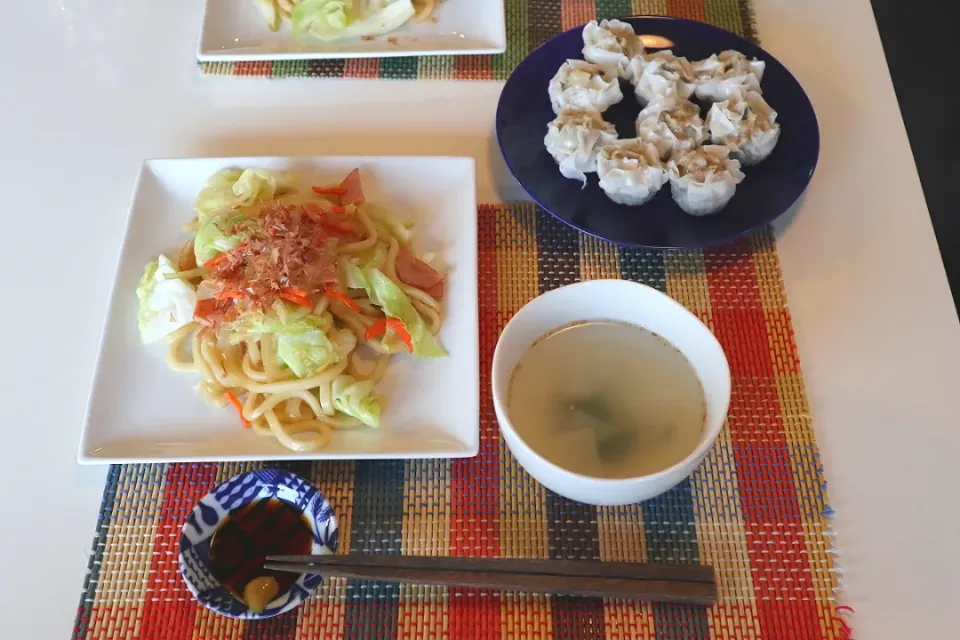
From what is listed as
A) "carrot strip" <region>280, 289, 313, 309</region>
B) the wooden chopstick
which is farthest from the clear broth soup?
"carrot strip" <region>280, 289, 313, 309</region>

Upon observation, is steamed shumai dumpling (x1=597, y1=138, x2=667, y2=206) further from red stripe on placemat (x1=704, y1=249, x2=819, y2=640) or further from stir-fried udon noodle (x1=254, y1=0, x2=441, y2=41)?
stir-fried udon noodle (x1=254, y1=0, x2=441, y2=41)

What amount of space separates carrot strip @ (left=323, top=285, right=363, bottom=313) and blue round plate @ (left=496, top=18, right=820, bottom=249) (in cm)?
35

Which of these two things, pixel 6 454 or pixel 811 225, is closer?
pixel 6 454

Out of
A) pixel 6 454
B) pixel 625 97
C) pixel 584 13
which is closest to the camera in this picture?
pixel 6 454

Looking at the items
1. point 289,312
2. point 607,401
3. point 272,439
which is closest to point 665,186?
point 607,401

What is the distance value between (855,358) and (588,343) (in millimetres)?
471

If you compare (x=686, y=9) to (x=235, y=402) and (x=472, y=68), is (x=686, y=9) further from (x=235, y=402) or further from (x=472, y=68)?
(x=235, y=402)

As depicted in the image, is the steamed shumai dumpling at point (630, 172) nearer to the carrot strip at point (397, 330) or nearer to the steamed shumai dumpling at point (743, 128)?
the steamed shumai dumpling at point (743, 128)

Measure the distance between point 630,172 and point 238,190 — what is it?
0.65 meters

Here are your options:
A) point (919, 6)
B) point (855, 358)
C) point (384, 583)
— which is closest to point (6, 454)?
point (384, 583)

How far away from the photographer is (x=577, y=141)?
1.17 metres

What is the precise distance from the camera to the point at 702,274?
46.8 inches

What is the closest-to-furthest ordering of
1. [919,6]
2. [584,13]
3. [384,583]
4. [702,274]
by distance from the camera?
[384,583] < [702,274] < [584,13] < [919,6]

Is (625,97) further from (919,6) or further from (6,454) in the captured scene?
(919,6)
